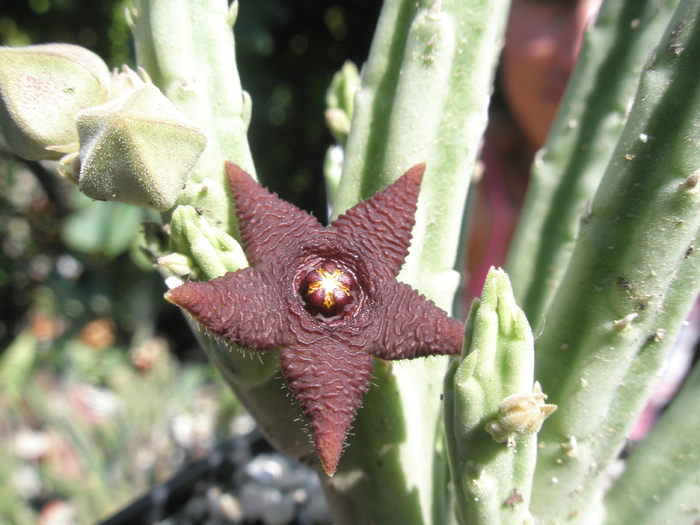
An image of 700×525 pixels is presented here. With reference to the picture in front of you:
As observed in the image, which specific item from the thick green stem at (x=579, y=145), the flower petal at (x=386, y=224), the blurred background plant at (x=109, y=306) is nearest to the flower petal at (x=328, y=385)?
the flower petal at (x=386, y=224)

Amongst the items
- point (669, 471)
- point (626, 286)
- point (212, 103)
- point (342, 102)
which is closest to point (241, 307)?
point (212, 103)

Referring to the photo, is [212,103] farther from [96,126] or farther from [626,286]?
[626,286]

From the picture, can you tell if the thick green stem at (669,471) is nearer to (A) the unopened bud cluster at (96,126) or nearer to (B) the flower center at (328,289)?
(B) the flower center at (328,289)

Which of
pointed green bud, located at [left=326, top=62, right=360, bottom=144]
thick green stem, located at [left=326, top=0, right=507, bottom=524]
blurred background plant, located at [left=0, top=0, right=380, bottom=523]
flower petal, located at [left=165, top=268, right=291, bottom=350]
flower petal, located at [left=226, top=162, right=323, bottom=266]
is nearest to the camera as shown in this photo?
flower petal, located at [left=165, top=268, right=291, bottom=350]

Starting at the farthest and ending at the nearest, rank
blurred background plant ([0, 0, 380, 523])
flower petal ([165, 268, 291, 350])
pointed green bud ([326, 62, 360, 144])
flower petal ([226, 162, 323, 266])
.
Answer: blurred background plant ([0, 0, 380, 523]) → pointed green bud ([326, 62, 360, 144]) → flower petal ([226, 162, 323, 266]) → flower petal ([165, 268, 291, 350])

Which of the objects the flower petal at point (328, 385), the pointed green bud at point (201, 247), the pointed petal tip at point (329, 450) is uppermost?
the pointed green bud at point (201, 247)

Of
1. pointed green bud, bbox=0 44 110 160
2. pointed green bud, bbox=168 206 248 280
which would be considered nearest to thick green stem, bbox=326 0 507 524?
pointed green bud, bbox=168 206 248 280

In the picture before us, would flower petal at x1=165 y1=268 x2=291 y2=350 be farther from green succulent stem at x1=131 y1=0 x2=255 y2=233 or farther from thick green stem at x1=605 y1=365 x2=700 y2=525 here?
thick green stem at x1=605 y1=365 x2=700 y2=525
